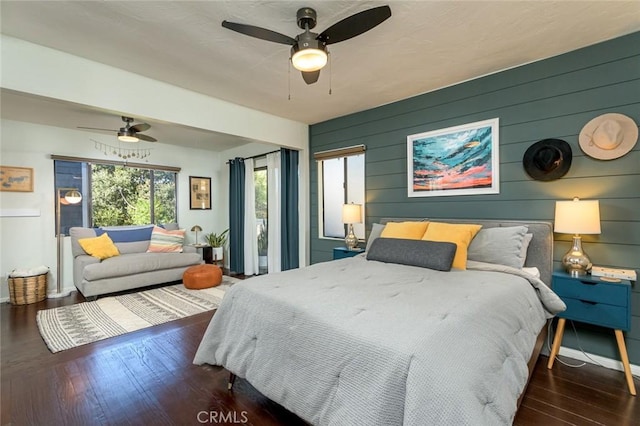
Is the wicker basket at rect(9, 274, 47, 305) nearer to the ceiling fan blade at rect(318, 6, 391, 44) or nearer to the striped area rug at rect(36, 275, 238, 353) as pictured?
the striped area rug at rect(36, 275, 238, 353)

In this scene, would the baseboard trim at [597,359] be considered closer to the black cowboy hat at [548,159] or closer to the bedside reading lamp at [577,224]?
the bedside reading lamp at [577,224]

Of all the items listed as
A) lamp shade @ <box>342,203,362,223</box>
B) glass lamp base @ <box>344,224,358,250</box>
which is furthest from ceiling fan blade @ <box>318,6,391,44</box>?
glass lamp base @ <box>344,224,358,250</box>

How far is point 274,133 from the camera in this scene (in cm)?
419

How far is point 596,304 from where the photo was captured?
2170 millimetres

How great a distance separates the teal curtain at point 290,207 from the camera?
4641 millimetres

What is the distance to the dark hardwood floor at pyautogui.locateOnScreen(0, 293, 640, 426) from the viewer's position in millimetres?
1753

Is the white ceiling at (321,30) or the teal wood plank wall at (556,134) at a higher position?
the white ceiling at (321,30)

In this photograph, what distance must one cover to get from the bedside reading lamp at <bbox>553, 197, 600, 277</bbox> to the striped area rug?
3.72 metres

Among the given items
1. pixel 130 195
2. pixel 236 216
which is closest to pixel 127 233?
pixel 130 195

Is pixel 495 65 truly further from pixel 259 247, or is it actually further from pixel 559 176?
pixel 259 247

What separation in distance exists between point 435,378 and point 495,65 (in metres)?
2.92

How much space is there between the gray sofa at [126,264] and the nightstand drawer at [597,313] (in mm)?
4983

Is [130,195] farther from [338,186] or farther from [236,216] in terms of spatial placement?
[338,186]

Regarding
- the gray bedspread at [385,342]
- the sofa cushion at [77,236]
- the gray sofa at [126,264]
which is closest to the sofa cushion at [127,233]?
the gray sofa at [126,264]
